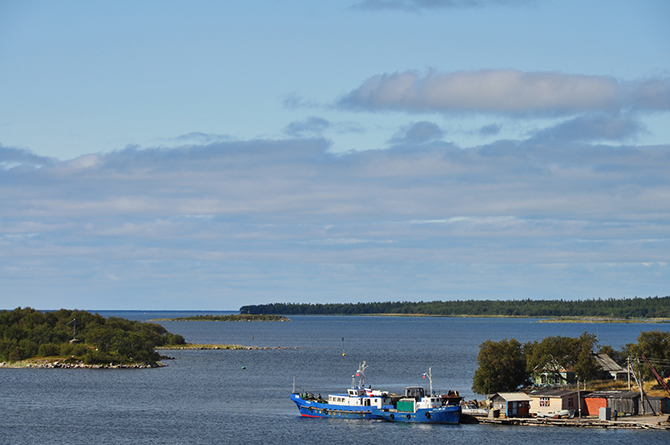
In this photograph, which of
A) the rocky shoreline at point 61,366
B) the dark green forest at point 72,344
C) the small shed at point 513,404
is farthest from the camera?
the dark green forest at point 72,344

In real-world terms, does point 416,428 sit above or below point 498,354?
below

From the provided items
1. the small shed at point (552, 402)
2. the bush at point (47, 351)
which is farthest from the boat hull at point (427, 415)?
the bush at point (47, 351)

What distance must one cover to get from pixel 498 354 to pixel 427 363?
249 ft

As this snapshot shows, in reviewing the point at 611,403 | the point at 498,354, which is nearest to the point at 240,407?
the point at 498,354

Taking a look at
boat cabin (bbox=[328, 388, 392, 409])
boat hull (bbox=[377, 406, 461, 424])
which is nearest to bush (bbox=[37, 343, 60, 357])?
boat cabin (bbox=[328, 388, 392, 409])

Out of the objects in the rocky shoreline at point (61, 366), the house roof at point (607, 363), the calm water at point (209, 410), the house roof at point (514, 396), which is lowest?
the calm water at point (209, 410)

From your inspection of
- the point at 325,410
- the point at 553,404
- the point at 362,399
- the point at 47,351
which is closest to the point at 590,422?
the point at 553,404

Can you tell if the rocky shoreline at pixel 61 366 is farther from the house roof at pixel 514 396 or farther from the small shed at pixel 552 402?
the small shed at pixel 552 402

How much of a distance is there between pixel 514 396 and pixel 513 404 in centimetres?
276

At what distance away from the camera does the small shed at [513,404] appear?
323 ft

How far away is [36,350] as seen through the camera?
178 meters

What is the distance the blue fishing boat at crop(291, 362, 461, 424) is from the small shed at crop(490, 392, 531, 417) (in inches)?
203

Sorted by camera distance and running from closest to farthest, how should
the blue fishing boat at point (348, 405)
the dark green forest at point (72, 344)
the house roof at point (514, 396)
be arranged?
the house roof at point (514, 396), the blue fishing boat at point (348, 405), the dark green forest at point (72, 344)

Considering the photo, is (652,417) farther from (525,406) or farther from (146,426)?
(146,426)
